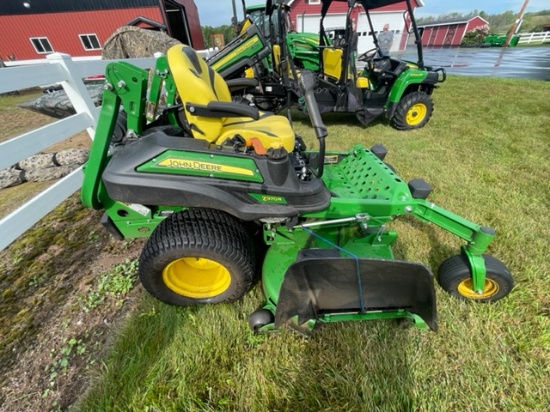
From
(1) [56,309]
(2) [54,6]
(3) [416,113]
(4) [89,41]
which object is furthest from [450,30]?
(1) [56,309]

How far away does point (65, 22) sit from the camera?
708 inches

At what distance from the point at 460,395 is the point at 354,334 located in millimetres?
541

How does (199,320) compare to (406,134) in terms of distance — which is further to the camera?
(406,134)

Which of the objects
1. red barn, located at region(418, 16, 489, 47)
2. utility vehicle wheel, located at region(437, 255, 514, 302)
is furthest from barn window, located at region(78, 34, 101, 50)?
red barn, located at region(418, 16, 489, 47)

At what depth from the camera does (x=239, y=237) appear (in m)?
1.61

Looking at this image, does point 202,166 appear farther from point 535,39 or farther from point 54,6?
point 535,39

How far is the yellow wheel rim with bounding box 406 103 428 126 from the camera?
16.0 ft

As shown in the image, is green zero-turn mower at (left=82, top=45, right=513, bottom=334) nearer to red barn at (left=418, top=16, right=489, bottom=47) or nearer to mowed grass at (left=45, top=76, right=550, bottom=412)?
mowed grass at (left=45, top=76, right=550, bottom=412)

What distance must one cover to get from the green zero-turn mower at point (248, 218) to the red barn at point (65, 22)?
20.4m

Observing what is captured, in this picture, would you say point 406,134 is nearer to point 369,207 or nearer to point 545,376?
point 369,207

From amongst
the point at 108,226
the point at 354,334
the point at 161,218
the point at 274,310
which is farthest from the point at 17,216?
the point at 354,334

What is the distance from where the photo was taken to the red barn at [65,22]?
17.3 metres

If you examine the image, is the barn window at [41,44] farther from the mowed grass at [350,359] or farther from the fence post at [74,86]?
the mowed grass at [350,359]

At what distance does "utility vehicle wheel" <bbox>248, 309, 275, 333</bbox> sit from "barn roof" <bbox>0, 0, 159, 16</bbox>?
74.1 ft
